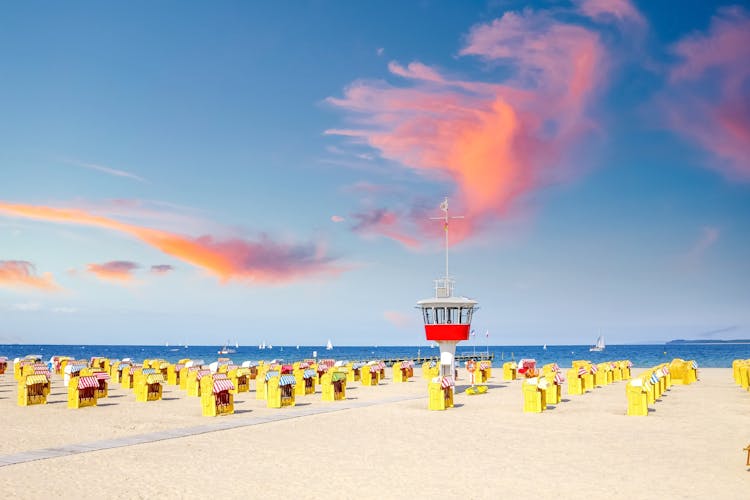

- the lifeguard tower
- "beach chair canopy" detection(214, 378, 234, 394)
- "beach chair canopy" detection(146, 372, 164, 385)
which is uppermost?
the lifeguard tower

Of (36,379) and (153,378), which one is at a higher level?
(36,379)

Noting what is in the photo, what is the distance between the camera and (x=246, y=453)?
16594mm

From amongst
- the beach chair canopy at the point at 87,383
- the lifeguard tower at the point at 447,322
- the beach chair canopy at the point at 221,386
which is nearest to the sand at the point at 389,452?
the beach chair canopy at the point at 221,386

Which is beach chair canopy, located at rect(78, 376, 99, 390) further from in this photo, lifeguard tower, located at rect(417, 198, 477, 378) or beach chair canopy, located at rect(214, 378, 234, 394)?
lifeguard tower, located at rect(417, 198, 477, 378)

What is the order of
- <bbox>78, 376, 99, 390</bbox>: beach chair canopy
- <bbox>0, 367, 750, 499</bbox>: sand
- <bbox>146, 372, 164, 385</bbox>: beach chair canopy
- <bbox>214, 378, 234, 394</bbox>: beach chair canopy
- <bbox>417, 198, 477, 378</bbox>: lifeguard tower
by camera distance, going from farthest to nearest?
1. <bbox>417, 198, 477, 378</bbox>: lifeguard tower
2. <bbox>146, 372, 164, 385</bbox>: beach chair canopy
3. <bbox>78, 376, 99, 390</bbox>: beach chair canopy
4. <bbox>214, 378, 234, 394</bbox>: beach chair canopy
5. <bbox>0, 367, 750, 499</bbox>: sand

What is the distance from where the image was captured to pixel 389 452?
55.3 ft

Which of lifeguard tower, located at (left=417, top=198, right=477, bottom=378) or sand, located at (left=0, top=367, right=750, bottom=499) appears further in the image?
lifeguard tower, located at (left=417, top=198, right=477, bottom=378)

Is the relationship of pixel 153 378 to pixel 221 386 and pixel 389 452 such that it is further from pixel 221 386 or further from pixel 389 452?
pixel 389 452

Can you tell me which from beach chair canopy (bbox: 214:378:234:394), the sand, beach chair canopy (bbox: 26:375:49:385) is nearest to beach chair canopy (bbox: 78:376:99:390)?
the sand

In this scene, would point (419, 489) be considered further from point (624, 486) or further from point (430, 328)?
point (430, 328)

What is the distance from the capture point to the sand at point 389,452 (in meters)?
12.8

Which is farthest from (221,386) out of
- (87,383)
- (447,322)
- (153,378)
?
(447,322)

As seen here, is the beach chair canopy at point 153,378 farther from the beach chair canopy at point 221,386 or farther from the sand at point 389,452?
the beach chair canopy at point 221,386

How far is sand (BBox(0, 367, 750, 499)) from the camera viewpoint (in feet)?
42.1
